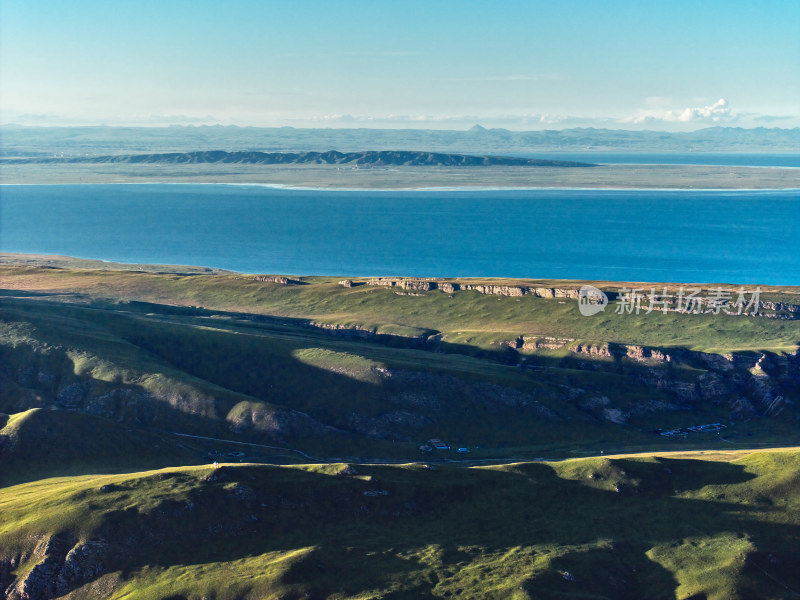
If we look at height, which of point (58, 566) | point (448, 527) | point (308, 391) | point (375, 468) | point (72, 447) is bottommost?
point (308, 391)

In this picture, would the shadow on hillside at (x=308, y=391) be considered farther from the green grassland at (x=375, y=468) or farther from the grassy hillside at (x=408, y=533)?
the grassy hillside at (x=408, y=533)

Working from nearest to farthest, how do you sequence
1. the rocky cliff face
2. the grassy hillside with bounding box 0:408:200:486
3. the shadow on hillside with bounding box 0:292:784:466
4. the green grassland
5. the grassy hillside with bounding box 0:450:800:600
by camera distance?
the rocky cliff face
the grassy hillside with bounding box 0:450:800:600
the green grassland
the grassy hillside with bounding box 0:408:200:486
the shadow on hillside with bounding box 0:292:784:466

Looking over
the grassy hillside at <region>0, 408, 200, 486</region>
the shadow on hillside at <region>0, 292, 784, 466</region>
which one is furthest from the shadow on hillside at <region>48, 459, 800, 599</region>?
the shadow on hillside at <region>0, 292, 784, 466</region>

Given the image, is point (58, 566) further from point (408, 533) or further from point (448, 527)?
point (448, 527)

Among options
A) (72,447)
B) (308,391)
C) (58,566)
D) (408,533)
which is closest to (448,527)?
(408,533)

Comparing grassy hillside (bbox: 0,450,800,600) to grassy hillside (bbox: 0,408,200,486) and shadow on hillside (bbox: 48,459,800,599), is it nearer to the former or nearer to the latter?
shadow on hillside (bbox: 48,459,800,599)
